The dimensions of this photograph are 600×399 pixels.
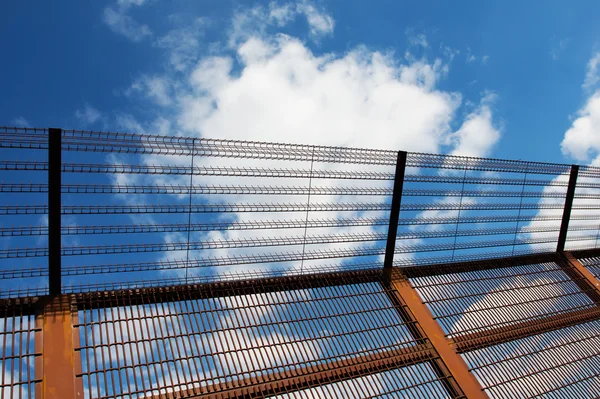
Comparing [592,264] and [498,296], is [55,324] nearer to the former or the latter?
[498,296]

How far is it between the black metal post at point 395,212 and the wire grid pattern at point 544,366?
190 cm

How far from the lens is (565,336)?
8016 mm

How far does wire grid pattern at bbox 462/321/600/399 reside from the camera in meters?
6.68

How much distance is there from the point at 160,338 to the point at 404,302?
3.81 m

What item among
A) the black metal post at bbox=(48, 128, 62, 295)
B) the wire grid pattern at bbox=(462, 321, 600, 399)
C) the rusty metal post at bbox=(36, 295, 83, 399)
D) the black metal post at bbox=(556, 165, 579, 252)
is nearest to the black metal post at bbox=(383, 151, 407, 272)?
the wire grid pattern at bbox=(462, 321, 600, 399)

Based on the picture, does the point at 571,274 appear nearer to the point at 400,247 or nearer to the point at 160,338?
the point at 400,247

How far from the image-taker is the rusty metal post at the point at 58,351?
4.84 metres

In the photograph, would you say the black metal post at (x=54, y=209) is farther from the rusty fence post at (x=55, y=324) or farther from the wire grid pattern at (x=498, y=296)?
the wire grid pattern at (x=498, y=296)

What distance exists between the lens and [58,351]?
5.20 metres

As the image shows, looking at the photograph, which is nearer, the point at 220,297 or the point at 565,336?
the point at 220,297

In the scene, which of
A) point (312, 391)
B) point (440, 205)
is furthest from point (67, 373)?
point (440, 205)

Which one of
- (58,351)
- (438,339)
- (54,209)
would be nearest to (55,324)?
(58,351)

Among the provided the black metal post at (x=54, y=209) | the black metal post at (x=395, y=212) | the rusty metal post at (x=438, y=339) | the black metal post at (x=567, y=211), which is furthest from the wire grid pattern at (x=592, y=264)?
the black metal post at (x=54, y=209)

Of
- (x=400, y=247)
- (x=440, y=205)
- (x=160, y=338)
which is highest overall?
(x=440, y=205)
